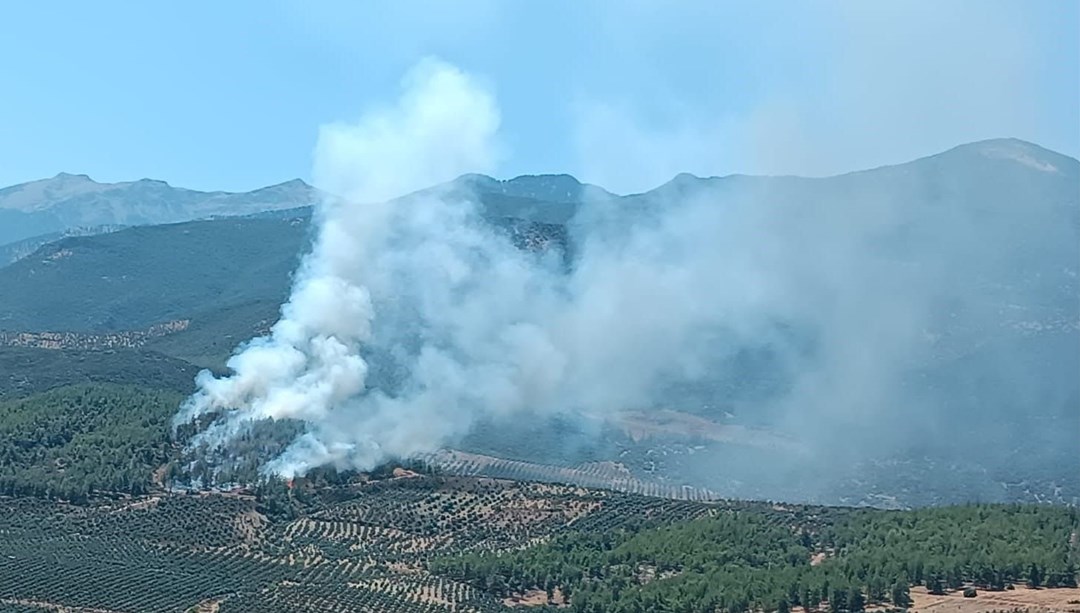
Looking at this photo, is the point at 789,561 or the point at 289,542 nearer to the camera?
the point at 789,561

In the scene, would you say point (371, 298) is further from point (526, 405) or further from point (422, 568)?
point (422, 568)

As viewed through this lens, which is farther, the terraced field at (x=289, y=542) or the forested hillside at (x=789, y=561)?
the terraced field at (x=289, y=542)

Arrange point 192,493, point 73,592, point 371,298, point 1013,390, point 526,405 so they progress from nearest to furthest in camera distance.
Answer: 1. point 73,592
2. point 192,493
3. point 526,405
4. point 371,298
5. point 1013,390

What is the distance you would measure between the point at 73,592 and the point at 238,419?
1968 inches

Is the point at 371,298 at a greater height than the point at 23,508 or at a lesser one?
greater

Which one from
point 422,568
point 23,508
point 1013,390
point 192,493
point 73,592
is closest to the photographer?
point 73,592

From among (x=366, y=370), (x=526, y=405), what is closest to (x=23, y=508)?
(x=366, y=370)

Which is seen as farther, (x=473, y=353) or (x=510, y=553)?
(x=473, y=353)

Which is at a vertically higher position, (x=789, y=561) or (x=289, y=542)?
(x=789, y=561)

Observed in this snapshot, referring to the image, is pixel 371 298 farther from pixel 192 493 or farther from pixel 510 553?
pixel 510 553

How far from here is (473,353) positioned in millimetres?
169250

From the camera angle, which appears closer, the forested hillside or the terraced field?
the forested hillside

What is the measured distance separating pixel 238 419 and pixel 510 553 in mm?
45609

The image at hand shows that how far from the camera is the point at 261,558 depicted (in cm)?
9356
